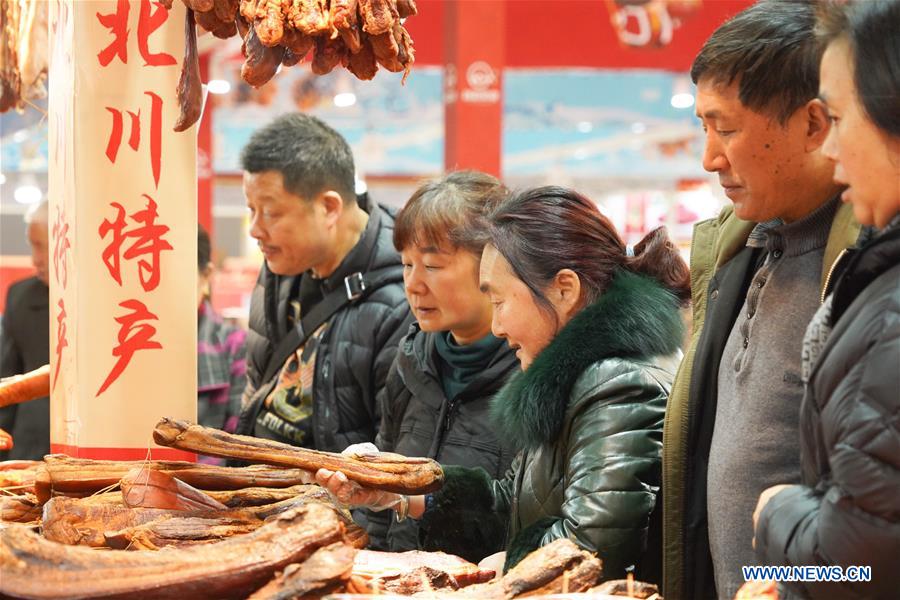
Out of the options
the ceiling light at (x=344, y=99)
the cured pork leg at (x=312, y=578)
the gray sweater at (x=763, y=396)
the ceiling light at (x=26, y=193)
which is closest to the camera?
the cured pork leg at (x=312, y=578)

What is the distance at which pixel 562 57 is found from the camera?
356 inches

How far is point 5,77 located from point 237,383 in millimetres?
1326

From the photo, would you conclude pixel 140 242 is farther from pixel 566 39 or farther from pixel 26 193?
pixel 26 193

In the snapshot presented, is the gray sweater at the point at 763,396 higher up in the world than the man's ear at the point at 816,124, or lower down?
lower down

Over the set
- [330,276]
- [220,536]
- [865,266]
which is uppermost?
[865,266]

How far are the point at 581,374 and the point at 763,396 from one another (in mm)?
388

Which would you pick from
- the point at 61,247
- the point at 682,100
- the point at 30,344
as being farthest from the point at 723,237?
the point at 682,100

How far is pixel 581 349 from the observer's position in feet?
6.31

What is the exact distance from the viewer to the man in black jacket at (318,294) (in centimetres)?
286

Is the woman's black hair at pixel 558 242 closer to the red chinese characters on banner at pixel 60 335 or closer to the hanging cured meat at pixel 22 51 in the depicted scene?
the red chinese characters on banner at pixel 60 335

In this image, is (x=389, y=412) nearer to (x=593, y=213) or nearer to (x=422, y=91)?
(x=593, y=213)

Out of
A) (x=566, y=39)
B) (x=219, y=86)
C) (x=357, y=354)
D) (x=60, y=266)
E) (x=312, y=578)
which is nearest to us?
(x=312, y=578)

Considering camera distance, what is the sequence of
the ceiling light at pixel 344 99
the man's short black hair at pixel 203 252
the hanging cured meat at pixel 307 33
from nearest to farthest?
the hanging cured meat at pixel 307 33 → the man's short black hair at pixel 203 252 → the ceiling light at pixel 344 99

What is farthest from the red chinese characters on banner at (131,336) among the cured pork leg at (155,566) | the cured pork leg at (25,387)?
the cured pork leg at (155,566)
